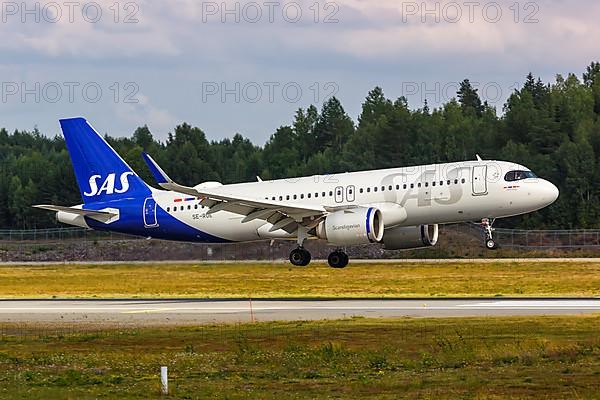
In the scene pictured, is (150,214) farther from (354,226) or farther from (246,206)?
(354,226)

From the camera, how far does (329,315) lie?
36.8 m

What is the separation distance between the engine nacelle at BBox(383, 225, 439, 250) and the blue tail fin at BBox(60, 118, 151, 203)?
11.4 m

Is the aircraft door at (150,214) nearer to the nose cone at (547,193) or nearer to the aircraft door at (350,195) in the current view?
the aircraft door at (350,195)

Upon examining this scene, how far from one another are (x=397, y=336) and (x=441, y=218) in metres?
20.8

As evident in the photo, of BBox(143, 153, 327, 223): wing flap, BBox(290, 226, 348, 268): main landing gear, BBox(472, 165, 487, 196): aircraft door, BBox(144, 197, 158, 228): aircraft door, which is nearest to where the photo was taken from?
BBox(143, 153, 327, 223): wing flap

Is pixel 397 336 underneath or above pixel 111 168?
underneath

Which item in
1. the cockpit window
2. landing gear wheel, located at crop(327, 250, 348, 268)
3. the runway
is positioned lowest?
the runway

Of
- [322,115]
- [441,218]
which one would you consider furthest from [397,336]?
[322,115]

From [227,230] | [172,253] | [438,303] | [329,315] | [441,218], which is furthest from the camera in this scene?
[172,253]

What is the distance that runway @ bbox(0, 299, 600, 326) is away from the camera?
3634 centimetres

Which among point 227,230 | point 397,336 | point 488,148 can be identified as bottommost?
point 397,336

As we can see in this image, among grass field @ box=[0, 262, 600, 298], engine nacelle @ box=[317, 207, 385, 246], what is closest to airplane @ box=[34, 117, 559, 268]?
engine nacelle @ box=[317, 207, 385, 246]

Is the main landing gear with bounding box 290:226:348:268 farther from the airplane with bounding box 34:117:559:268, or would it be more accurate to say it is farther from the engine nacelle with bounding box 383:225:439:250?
the engine nacelle with bounding box 383:225:439:250

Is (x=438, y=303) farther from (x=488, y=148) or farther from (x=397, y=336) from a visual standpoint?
(x=488, y=148)
